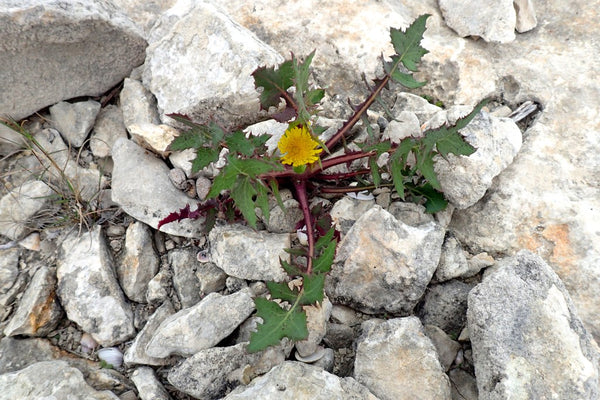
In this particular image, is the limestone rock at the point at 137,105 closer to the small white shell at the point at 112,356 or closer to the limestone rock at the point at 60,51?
the limestone rock at the point at 60,51

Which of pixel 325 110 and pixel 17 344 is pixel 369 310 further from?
pixel 17 344

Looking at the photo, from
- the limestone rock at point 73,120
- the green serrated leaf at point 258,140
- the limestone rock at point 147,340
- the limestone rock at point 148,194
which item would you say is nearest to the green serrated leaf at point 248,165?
the green serrated leaf at point 258,140

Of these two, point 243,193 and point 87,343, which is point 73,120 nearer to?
point 87,343

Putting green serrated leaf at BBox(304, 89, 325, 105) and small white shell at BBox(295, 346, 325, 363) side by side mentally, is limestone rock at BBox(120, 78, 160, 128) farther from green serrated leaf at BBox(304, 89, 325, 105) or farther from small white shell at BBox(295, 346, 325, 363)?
small white shell at BBox(295, 346, 325, 363)

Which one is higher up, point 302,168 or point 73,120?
point 302,168

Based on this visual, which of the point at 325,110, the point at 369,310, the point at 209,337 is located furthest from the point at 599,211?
the point at 209,337

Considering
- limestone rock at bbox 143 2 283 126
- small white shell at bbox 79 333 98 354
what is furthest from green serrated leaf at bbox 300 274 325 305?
limestone rock at bbox 143 2 283 126

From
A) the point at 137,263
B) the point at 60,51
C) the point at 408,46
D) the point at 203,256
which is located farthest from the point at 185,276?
the point at 408,46
